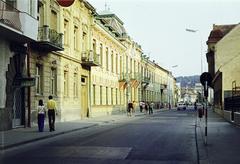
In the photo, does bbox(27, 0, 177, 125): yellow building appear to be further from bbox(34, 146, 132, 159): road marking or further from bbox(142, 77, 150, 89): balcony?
bbox(34, 146, 132, 159): road marking

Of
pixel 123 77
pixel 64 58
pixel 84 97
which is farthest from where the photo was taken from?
pixel 123 77

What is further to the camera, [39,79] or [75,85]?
[75,85]

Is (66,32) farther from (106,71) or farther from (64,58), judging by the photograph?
(106,71)

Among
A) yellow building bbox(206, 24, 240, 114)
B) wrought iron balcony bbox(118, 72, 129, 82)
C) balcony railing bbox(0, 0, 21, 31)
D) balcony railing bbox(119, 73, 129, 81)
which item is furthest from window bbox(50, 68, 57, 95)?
balcony railing bbox(119, 73, 129, 81)

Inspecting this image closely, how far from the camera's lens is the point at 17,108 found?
1009 inches

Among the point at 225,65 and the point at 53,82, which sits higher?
the point at 225,65

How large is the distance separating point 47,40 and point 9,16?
642 centimetres

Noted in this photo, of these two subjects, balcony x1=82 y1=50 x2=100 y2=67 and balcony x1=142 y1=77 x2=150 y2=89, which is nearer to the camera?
balcony x1=82 y1=50 x2=100 y2=67

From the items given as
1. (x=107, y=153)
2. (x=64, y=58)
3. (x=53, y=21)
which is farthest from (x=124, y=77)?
(x=107, y=153)

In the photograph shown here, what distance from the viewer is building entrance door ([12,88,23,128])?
2500cm

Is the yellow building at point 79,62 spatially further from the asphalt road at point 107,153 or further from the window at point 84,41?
the asphalt road at point 107,153

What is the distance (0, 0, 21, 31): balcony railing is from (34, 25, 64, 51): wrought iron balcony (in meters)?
5.33

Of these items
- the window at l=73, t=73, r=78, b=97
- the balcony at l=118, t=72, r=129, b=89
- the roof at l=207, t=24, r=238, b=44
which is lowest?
the window at l=73, t=73, r=78, b=97

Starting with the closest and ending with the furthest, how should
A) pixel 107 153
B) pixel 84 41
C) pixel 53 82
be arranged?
1. pixel 107 153
2. pixel 53 82
3. pixel 84 41
